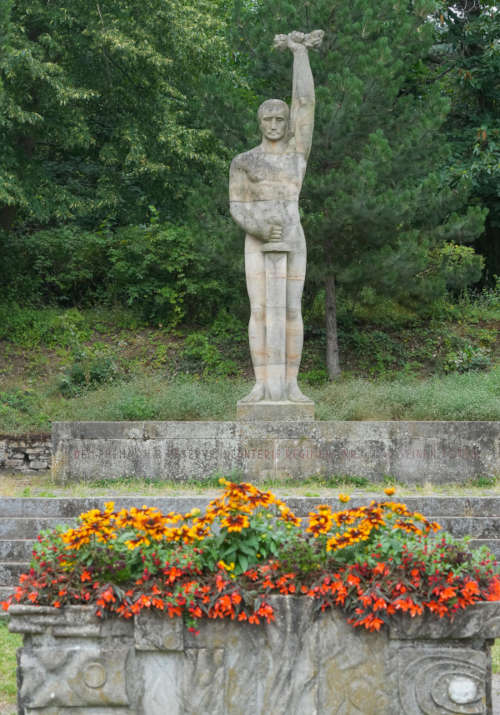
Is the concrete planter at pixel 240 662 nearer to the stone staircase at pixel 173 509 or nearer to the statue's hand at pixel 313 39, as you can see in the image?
the stone staircase at pixel 173 509

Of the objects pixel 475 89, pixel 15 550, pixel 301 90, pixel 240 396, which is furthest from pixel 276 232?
pixel 475 89

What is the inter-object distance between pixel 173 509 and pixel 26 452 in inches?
176

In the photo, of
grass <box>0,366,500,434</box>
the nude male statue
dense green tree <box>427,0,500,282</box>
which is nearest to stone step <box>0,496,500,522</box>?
the nude male statue

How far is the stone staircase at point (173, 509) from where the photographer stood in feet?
21.1

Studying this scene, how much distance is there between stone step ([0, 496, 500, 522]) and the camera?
22.8 feet

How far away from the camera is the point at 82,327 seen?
592 inches

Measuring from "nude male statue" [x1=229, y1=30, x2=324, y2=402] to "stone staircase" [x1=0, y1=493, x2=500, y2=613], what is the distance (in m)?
2.18

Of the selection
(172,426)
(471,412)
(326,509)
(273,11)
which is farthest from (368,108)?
(326,509)

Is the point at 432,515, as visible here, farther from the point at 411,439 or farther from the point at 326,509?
the point at 326,509

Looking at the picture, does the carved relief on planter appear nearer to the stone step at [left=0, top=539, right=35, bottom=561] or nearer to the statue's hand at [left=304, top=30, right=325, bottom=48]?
the stone step at [left=0, top=539, right=35, bottom=561]

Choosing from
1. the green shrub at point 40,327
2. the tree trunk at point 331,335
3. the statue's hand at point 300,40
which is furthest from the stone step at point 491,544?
the green shrub at point 40,327

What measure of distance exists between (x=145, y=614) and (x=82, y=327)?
11.8 meters

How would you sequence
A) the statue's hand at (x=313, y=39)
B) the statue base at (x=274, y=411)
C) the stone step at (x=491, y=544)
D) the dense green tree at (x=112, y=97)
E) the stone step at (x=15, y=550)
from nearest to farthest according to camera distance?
1. the stone step at (x=15, y=550)
2. the stone step at (x=491, y=544)
3. the statue base at (x=274, y=411)
4. the statue's hand at (x=313, y=39)
5. the dense green tree at (x=112, y=97)

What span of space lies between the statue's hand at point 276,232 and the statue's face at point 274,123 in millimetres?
899
